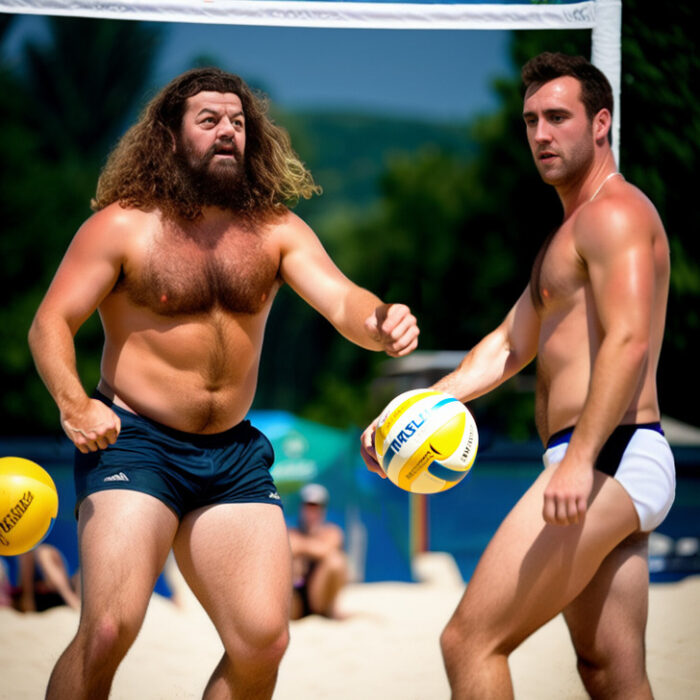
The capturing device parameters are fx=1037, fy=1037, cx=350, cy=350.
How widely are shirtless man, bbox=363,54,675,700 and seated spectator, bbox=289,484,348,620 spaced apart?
198 inches

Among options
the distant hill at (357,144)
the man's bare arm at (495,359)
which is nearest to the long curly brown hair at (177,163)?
the man's bare arm at (495,359)

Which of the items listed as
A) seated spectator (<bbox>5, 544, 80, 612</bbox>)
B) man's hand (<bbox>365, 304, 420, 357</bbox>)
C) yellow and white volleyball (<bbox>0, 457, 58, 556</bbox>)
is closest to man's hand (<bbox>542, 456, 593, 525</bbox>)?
man's hand (<bbox>365, 304, 420, 357</bbox>)

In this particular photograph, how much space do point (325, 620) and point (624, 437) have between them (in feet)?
16.7

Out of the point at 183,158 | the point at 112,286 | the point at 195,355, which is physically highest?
the point at 183,158

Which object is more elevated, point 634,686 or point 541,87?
point 541,87

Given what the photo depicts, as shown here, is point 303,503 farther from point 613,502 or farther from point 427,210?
point 427,210

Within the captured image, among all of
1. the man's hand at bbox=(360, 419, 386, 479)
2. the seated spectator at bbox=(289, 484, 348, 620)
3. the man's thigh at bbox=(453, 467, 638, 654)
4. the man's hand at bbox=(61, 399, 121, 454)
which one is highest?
the man's hand at bbox=(61, 399, 121, 454)

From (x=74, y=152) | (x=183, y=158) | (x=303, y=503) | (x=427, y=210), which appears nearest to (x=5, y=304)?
(x=74, y=152)

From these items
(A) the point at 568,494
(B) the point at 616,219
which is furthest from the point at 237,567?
(B) the point at 616,219

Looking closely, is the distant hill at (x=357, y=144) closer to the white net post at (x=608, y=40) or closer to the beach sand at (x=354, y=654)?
the beach sand at (x=354, y=654)

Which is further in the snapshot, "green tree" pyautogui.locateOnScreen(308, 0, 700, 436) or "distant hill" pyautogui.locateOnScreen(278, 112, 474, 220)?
"distant hill" pyautogui.locateOnScreen(278, 112, 474, 220)

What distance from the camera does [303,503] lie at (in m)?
8.92

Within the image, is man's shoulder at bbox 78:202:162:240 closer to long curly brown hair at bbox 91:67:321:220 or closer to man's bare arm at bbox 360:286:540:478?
long curly brown hair at bbox 91:67:321:220

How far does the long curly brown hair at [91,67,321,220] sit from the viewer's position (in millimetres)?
3656
